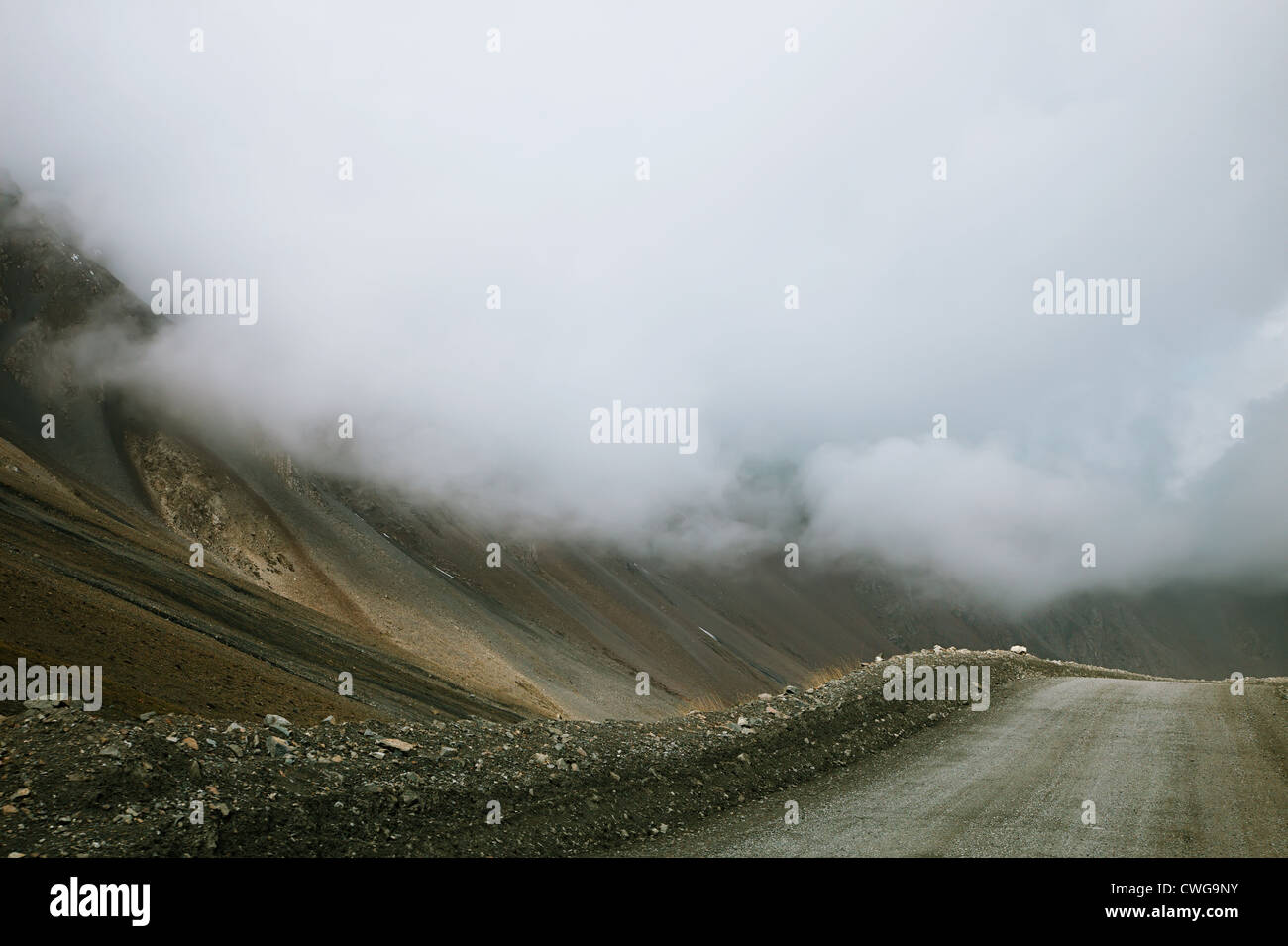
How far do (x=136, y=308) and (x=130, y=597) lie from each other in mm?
78305

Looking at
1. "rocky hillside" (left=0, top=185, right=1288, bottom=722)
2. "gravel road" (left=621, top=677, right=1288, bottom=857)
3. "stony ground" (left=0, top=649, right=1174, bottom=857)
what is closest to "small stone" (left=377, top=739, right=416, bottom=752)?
"stony ground" (left=0, top=649, right=1174, bottom=857)

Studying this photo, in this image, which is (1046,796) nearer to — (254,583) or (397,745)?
(397,745)

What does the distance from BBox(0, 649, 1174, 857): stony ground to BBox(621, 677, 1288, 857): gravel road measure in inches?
25.0

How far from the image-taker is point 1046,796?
34.1ft

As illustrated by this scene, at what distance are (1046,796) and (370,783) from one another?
778cm

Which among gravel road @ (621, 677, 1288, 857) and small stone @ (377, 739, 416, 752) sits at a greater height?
small stone @ (377, 739, 416, 752)

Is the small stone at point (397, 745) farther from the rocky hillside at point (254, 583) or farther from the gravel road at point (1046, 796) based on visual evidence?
the rocky hillside at point (254, 583)

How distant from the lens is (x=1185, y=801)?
1011 centimetres

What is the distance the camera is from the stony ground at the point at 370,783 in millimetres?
7500

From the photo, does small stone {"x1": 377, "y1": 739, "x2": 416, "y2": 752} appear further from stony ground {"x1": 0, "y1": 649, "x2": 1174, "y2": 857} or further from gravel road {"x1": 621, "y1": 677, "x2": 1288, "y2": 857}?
gravel road {"x1": 621, "y1": 677, "x2": 1288, "y2": 857}

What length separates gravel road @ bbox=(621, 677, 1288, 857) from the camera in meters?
8.70

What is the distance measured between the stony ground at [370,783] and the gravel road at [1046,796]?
634mm

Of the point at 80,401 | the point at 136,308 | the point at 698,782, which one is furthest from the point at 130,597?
the point at 136,308
